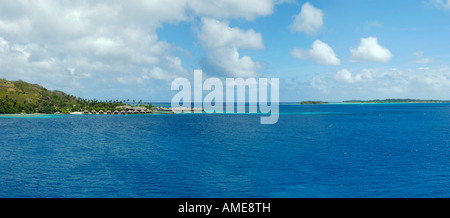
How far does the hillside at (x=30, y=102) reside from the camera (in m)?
134

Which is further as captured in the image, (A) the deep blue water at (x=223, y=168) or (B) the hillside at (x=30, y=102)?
(B) the hillside at (x=30, y=102)

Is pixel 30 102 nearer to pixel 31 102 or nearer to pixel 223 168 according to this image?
pixel 31 102

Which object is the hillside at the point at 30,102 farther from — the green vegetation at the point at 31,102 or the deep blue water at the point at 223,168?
the deep blue water at the point at 223,168

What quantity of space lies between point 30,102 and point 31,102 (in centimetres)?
45

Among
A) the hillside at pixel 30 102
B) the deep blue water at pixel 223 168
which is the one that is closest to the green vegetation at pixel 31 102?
the hillside at pixel 30 102

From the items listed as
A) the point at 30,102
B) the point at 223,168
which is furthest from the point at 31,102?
the point at 223,168

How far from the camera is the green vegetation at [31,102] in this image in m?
134

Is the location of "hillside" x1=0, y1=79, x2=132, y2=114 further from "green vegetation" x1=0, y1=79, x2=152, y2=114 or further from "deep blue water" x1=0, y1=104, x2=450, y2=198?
"deep blue water" x1=0, y1=104, x2=450, y2=198

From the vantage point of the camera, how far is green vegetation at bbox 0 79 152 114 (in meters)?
134

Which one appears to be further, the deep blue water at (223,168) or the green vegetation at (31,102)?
the green vegetation at (31,102)

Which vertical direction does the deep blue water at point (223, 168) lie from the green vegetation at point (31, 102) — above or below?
below

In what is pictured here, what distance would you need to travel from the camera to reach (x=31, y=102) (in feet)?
490
